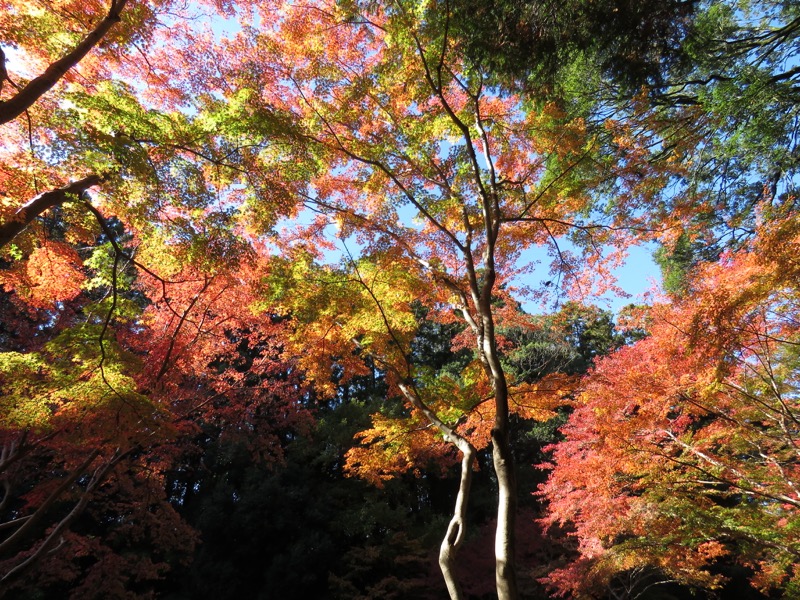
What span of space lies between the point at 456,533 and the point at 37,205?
4.78 m

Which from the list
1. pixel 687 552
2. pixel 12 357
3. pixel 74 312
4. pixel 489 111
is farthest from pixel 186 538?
pixel 489 111

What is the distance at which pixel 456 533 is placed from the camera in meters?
3.82

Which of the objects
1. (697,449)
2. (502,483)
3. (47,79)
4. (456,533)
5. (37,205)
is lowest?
(456,533)

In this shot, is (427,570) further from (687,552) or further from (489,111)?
(489,111)

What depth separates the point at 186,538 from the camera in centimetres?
999

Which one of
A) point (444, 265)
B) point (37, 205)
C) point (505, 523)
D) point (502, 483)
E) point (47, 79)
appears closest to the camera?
point (505, 523)

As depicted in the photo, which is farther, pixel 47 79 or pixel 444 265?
pixel 444 265

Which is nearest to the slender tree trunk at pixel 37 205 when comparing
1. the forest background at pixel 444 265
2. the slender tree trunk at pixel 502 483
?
the forest background at pixel 444 265

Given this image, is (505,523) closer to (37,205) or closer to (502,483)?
(502,483)

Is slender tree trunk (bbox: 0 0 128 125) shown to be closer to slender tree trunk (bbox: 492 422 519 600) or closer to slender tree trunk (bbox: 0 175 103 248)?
slender tree trunk (bbox: 0 175 103 248)

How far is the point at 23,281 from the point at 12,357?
1.37 m

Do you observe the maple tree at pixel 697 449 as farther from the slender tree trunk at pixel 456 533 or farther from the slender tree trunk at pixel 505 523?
the slender tree trunk at pixel 505 523

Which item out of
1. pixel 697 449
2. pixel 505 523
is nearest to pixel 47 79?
pixel 505 523

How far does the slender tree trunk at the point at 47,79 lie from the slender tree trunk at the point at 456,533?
466 centimetres
